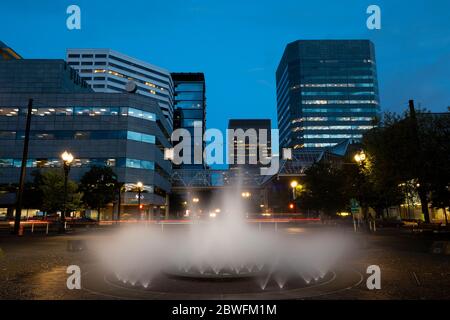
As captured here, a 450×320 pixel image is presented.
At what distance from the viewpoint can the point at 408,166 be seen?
77.2 ft

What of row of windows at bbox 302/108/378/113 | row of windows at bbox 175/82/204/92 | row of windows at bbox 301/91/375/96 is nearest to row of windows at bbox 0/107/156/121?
row of windows at bbox 175/82/204/92

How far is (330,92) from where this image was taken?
7224 inches

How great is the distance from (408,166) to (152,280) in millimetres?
20179

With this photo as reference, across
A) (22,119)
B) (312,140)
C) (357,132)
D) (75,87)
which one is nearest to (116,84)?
(75,87)

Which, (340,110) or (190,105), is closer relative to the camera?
(190,105)

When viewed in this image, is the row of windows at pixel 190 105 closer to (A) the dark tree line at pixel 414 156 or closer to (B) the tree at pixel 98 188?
(B) the tree at pixel 98 188

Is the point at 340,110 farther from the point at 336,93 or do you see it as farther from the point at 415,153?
the point at 415,153

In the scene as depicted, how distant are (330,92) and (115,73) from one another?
358 ft

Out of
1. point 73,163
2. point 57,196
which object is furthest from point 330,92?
point 57,196

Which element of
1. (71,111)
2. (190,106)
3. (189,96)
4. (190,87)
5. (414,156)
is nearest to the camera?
(414,156)

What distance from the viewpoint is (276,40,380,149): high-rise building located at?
595ft

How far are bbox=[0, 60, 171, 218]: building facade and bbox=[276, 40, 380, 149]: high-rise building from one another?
12549 cm

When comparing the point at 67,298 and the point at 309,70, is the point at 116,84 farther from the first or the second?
the point at 67,298

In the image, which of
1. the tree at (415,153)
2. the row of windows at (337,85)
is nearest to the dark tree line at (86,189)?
the tree at (415,153)
